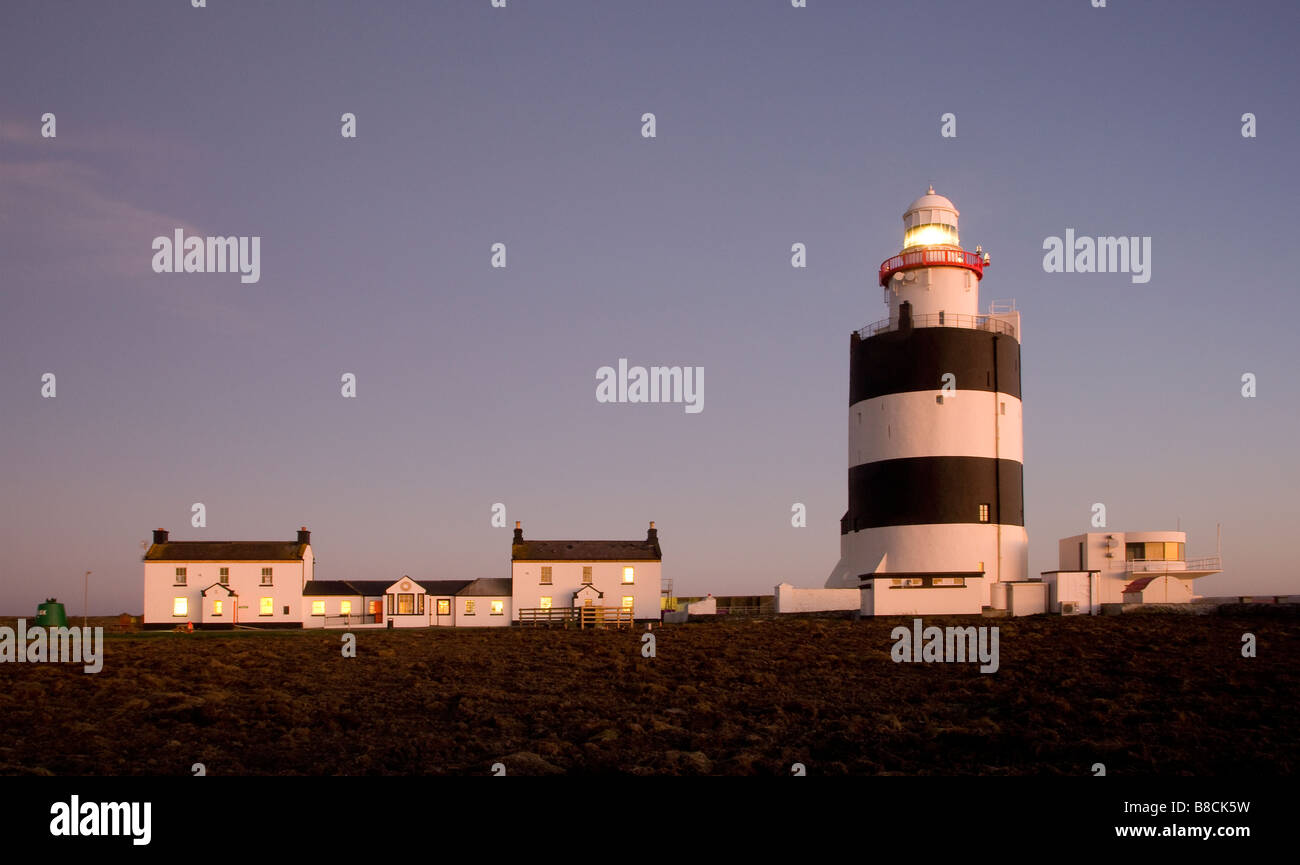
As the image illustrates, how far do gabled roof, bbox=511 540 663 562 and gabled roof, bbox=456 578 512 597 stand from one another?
7.95 ft

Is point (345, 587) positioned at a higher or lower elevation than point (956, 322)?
lower

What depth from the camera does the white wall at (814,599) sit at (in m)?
43.8

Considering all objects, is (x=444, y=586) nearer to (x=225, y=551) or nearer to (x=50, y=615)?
(x=225, y=551)

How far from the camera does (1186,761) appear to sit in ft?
48.7

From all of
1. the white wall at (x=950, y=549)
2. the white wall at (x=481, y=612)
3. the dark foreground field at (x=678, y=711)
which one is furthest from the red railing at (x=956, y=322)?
the white wall at (x=481, y=612)

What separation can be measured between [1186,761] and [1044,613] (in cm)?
2670

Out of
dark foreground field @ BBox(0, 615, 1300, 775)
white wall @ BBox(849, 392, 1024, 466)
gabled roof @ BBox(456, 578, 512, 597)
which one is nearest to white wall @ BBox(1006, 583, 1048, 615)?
white wall @ BBox(849, 392, 1024, 466)

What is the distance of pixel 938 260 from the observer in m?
44.0

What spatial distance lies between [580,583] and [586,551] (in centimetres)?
165

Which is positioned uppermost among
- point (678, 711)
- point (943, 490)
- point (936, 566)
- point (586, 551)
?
point (943, 490)

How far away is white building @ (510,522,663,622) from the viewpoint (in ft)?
183

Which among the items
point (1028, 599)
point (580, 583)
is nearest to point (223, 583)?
point (580, 583)

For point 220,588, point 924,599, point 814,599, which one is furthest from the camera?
point 220,588
